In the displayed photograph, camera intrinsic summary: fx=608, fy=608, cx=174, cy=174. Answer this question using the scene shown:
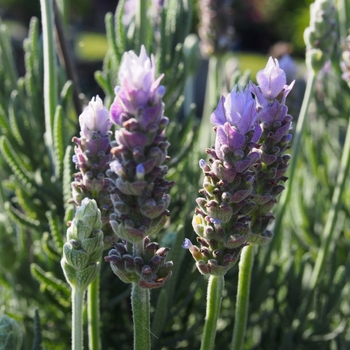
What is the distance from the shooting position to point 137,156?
55 centimetres

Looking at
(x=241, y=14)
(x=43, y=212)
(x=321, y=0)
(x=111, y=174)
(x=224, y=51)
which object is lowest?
(x=241, y=14)

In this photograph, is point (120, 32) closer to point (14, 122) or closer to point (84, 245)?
point (14, 122)

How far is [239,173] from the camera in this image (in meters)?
0.60

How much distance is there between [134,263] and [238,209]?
119 millimetres

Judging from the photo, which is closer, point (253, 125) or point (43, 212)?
point (253, 125)

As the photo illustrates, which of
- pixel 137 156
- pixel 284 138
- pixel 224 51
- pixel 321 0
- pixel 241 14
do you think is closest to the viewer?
pixel 137 156

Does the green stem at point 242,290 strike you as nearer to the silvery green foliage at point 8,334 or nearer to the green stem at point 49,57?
the silvery green foliage at point 8,334

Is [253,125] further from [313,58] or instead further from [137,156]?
[313,58]

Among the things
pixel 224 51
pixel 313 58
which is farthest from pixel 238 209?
pixel 224 51

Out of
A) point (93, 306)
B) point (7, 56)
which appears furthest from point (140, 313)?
point (7, 56)

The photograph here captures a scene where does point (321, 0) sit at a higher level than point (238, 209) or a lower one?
higher

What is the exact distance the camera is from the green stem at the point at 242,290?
2.47ft

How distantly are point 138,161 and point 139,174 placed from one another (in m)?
0.01

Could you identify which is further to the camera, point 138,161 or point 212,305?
point 212,305
